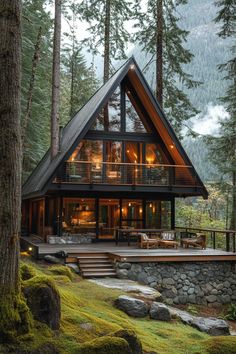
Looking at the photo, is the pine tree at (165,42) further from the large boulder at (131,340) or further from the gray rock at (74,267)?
the large boulder at (131,340)

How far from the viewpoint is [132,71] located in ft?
60.0

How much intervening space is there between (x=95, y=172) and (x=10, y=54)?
13067 millimetres

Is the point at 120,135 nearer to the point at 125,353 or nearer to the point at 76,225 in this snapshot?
the point at 76,225

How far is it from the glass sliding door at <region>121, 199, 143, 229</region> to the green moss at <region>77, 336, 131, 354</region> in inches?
568

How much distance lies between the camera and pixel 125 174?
707 inches

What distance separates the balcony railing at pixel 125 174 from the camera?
17.3 m

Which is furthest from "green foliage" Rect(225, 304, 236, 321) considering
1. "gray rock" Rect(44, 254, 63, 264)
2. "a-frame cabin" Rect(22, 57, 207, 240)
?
"a-frame cabin" Rect(22, 57, 207, 240)

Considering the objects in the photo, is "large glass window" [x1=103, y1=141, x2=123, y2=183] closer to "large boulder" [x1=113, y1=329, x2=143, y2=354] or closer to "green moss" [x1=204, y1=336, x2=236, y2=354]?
"green moss" [x1=204, y1=336, x2=236, y2=354]

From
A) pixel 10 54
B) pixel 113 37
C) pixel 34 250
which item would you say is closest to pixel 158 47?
pixel 113 37

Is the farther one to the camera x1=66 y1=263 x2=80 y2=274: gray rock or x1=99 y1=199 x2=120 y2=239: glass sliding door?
x1=99 y1=199 x2=120 y2=239: glass sliding door

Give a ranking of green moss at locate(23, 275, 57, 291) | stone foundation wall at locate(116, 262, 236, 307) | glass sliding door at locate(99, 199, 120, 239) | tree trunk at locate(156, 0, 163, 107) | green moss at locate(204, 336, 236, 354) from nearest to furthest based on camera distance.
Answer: green moss at locate(23, 275, 57, 291), green moss at locate(204, 336, 236, 354), stone foundation wall at locate(116, 262, 236, 307), glass sliding door at locate(99, 199, 120, 239), tree trunk at locate(156, 0, 163, 107)

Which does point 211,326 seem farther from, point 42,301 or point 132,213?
point 132,213

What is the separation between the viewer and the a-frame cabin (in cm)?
1770

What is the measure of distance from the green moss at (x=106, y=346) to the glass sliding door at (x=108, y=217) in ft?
46.9
